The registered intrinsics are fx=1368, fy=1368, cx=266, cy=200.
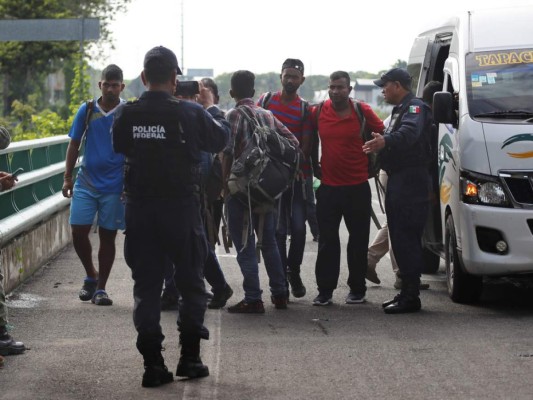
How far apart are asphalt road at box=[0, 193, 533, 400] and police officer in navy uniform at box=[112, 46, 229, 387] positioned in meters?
0.26

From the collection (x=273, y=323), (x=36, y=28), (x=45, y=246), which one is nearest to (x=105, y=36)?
(x=36, y=28)

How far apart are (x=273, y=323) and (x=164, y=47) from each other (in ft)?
9.10

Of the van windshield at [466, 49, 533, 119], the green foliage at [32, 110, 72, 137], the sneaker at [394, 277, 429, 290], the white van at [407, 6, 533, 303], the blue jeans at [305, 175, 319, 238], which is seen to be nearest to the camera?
the white van at [407, 6, 533, 303]

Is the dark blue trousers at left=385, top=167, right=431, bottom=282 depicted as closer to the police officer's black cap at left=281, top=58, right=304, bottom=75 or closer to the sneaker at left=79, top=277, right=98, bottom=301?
the police officer's black cap at left=281, top=58, right=304, bottom=75

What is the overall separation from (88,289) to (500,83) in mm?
3539

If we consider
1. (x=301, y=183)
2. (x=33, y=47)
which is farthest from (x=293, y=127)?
(x=33, y=47)

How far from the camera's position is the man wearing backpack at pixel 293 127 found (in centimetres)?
1059

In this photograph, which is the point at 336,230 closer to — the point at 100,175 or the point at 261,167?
the point at 261,167

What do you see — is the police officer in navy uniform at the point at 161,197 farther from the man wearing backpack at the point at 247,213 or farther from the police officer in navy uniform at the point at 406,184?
the police officer in navy uniform at the point at 406,184

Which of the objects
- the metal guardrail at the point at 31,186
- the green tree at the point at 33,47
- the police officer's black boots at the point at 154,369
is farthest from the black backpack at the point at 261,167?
the green tree at the point at 33,47

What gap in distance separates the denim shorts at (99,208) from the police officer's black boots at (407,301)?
7.10 ft

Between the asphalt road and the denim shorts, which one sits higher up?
the denim shorts

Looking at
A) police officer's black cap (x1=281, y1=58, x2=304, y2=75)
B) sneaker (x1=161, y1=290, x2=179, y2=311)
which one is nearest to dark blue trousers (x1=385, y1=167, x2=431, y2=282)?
police officer's black cap (x1=281, y1=58, x2=304, y2=75)

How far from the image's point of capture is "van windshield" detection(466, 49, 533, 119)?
9922 mm
